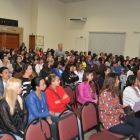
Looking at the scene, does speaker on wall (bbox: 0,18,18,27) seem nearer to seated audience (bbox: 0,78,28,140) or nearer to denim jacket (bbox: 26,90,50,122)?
denim jacket (bbox: 26,90,50,122)

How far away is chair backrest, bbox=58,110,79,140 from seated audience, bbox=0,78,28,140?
0.53 meters

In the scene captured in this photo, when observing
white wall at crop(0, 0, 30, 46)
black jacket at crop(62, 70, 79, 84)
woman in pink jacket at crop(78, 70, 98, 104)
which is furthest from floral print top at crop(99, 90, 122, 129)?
white wall at crop(0, 0, 30, 46)

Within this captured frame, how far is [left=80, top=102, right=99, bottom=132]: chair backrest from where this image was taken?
2721 mm

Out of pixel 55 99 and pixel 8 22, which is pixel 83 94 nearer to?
pixel 55 99

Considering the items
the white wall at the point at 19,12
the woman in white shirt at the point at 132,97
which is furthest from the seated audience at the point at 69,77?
the white wall at the point at 19,12

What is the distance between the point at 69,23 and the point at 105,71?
1029 centimetres

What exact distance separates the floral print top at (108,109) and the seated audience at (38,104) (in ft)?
2.56

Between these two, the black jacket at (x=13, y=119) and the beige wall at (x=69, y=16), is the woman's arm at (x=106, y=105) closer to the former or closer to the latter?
the black jacket at (x=13, y=119)

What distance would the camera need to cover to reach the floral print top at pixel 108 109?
276cm

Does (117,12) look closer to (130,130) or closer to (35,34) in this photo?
(35,34)

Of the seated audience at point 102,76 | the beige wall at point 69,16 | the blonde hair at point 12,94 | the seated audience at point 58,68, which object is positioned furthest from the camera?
the beige wall at point 69,16

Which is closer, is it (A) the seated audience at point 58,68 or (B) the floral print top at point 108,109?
(B) the floral print top at point 108,109

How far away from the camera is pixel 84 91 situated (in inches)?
152

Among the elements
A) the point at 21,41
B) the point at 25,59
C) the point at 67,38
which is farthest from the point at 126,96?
the point at 67,38
